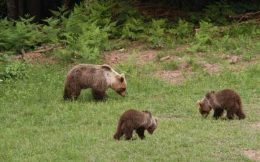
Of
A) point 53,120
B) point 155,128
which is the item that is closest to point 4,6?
point 53,120

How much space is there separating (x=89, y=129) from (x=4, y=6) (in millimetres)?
20378

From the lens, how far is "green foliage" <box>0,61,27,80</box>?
16.4m

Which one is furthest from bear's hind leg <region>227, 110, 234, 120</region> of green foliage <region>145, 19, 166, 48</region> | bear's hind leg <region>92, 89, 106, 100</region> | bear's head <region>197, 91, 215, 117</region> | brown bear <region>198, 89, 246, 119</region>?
green foliage <region>145, 19, 166, 48</region>

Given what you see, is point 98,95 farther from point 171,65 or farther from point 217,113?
point 171,65

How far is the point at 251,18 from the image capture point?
2105cm

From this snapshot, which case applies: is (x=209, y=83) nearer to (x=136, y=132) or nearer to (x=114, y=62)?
(x=114, y=62)

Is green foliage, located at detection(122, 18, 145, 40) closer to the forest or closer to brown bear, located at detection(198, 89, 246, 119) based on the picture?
the forest

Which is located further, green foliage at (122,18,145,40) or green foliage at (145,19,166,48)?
green foliage at (122,18,145,40)

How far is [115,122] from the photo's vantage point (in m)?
12.3

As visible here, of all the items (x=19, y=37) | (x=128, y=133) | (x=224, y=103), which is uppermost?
(x=224, y=103)

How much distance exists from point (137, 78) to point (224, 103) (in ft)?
15.0

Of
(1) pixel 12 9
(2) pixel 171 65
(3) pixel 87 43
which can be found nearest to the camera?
(2) pixel 171 65

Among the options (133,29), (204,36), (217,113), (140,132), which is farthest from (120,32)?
(140,132)

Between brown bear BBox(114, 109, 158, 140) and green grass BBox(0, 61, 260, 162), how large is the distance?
164 mm
